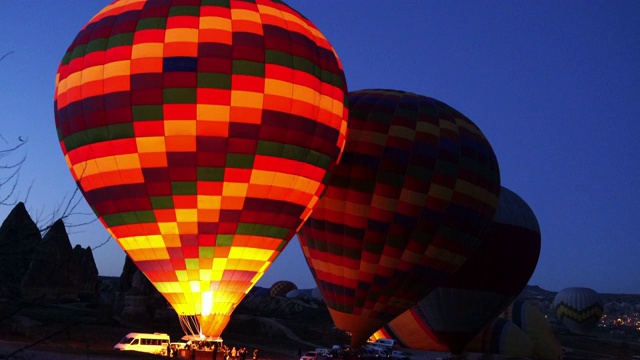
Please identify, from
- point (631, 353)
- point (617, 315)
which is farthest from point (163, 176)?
point (617, 315)

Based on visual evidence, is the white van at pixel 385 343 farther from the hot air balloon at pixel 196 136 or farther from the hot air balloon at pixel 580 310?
the hot air balloon at pixel 580 310

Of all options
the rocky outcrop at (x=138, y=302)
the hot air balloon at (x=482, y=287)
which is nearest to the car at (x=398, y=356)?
the hot air balloon at (x=482, y=287)

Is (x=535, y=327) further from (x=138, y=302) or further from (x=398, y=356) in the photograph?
(x=138, y=302)

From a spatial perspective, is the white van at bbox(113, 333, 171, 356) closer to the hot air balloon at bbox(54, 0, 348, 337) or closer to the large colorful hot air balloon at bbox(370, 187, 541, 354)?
the hot air balloon at bbox(54, 0, 348, 337)

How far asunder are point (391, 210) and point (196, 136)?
27.8ft

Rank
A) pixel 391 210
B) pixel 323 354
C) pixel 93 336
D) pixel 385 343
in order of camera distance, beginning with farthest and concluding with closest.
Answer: pixel 385 343 → pixel 93 336 → pixel 323 354 → pixel 391 210

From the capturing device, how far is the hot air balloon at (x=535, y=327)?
42688 mm

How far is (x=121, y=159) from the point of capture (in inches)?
756

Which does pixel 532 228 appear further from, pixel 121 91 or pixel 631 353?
pixel 631 353

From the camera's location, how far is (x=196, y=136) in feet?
61.9

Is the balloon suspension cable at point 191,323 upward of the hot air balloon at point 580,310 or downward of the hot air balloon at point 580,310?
downward

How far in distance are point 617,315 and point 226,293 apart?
18307cm

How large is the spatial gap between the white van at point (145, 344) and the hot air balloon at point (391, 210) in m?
6.27

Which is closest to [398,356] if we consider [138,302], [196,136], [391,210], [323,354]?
[323,354]
